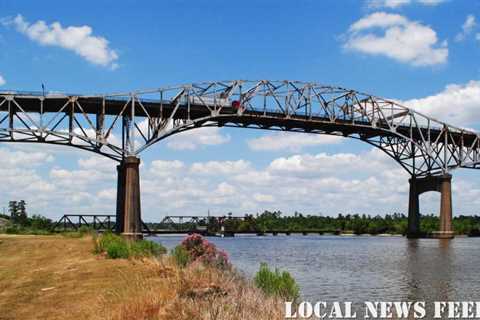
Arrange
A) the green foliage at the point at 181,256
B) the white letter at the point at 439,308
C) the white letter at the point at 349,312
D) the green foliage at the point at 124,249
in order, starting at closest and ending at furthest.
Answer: the white letter at the point at 349,312, the white letter at the point at 439,308, the green foliage at the point at 181,256, the green foliage at the point at 124,249

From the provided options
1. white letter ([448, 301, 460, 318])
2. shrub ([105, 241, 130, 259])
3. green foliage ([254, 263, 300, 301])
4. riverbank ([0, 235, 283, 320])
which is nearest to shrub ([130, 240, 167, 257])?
shrub ([105, 241, 130, 259])

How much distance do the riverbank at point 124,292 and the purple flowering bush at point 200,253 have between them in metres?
1.61

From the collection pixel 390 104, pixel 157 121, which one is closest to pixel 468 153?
pixel 390 104

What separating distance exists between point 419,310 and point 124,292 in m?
12.8

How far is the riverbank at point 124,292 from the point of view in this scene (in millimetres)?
13117

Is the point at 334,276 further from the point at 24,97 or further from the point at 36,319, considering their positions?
the point at 24,97

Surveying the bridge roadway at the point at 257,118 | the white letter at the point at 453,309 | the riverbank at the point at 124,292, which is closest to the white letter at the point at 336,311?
the riverbank at the point at 124,292

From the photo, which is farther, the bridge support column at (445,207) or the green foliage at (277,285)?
the bridge support column at (445,207)

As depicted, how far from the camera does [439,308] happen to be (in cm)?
2409

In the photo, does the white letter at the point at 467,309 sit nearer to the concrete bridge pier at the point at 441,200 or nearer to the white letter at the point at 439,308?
the white letter at the point at 439,308

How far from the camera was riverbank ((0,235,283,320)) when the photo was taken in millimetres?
13117

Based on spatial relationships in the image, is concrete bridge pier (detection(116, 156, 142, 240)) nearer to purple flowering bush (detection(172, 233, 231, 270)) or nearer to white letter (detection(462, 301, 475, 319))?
purple flowering bush (detection(172, 233, 231, 270))

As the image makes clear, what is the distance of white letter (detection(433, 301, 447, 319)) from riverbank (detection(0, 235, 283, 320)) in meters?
7.45

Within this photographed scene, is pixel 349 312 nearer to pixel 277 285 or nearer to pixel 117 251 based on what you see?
pixel 277 285
